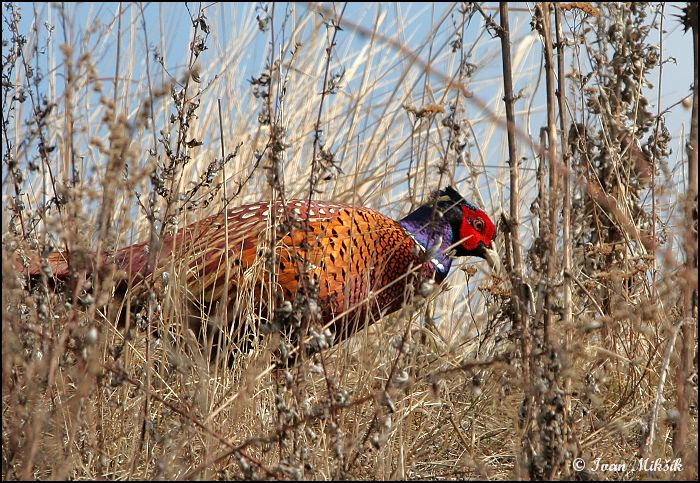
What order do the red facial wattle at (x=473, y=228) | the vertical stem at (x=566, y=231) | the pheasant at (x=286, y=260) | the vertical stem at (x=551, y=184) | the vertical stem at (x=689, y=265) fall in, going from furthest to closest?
the red facial wattle at (x=473, y=228) → the pheasant at (x=286, y=260) → the vertical stem at (x=566, y=231) → the vertical stem at (x=551, y=184) → the vertical stem at (x=689, y=265)

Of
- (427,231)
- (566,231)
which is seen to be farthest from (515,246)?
(427,231)

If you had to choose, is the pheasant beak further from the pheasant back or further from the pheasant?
the pheasant back

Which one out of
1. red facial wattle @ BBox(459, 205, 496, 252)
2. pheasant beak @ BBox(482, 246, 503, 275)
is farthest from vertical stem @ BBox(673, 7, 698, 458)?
red facial wattle @ BBox(459, 205, 496, 252)

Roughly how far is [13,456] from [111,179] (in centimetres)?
73

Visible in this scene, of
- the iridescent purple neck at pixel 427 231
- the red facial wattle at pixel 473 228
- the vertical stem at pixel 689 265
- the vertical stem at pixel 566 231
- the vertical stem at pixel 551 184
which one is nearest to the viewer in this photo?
the vertical stem at pixel 689 265

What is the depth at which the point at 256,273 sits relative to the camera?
3.33 m

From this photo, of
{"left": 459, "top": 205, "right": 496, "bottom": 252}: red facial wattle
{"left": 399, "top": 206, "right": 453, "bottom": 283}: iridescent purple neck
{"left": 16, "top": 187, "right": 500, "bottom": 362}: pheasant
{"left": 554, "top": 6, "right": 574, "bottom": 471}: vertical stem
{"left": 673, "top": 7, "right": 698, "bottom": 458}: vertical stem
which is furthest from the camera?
{"left": 459, "top": 205, "right": 496, "bottom": 252}: red facial wattle

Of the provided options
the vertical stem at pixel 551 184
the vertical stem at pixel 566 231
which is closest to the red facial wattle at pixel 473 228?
the vertical stem at pixel 566 231

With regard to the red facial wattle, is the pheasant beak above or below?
below

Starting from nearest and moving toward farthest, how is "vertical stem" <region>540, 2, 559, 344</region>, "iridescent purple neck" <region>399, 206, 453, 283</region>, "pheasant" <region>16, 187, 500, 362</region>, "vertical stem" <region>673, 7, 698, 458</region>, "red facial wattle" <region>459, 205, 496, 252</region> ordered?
"vertical stem" <region>673, 7, 698, 458</region> → "vertical stem" <region>540, 2, 559, 344</region> → "pheasant" <region>16, 187, 500, 362</region> → "iridescent purple neck" <region>399, 206, 453, 283</region> → "red facial wattle" <region>459, 205, 496, 252</region>

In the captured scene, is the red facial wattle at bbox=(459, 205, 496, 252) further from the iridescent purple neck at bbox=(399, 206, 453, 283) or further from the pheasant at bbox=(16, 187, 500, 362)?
the pheasant at bbox=(16, 187, 500, 362)

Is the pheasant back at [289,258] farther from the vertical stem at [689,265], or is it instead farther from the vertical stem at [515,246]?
the vertical stem at [689,265]

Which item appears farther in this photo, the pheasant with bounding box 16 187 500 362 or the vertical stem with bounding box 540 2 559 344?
the pheasant with bounding box 16 187 500 362

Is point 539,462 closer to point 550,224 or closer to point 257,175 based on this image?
point 550,224
